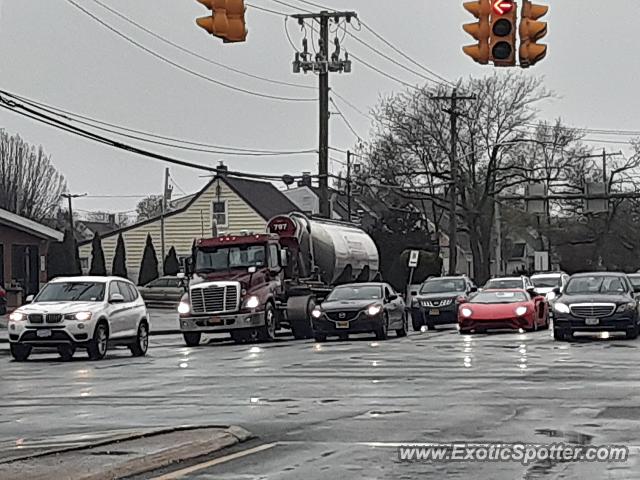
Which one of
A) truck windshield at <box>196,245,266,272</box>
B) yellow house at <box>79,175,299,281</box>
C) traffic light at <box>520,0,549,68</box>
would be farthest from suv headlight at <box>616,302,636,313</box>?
yellow house at <box>79,175,299,281</box>

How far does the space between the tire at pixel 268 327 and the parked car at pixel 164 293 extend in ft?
80.0

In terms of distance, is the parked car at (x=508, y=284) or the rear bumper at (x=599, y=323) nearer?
the rear bumper at (x=599, y=323)

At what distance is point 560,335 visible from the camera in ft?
98.3

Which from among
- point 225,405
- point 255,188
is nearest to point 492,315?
point 225,405

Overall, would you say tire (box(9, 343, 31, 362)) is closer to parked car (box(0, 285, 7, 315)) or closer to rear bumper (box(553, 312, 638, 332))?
rear bumper (box(553, 312, 638, 332))

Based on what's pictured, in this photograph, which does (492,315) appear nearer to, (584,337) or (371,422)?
(584,337)

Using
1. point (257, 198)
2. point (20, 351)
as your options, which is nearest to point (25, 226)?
point (20, 351)

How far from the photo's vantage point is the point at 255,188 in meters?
80.2

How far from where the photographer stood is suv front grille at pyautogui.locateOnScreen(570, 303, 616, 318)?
96.5 ft

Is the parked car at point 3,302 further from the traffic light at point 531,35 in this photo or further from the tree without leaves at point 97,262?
the traffic light at point 531,35

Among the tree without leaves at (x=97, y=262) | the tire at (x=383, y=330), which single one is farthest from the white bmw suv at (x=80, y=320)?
the tree without leaves at (x=97, y=262)

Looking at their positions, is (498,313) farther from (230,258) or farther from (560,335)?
(230,258)

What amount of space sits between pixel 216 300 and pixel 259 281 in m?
1.42

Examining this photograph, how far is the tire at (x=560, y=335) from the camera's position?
2983 centimetres
